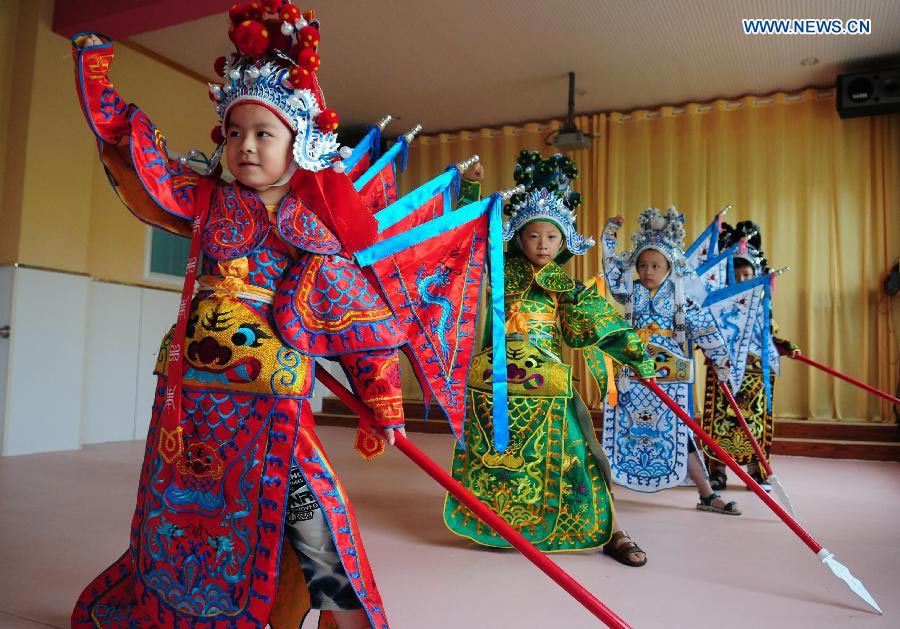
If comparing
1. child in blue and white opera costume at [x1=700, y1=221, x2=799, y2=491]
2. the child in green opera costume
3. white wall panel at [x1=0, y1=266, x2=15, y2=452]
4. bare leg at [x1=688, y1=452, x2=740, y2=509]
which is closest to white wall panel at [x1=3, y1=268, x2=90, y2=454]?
white wall panel at [x1=0, y1=266, x2=15, y2=452]

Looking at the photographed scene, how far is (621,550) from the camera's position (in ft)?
8.24

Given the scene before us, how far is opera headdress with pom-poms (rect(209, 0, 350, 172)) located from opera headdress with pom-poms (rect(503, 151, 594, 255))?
1389 mm

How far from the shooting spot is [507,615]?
6.41 ft

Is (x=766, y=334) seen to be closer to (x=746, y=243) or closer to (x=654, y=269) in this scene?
(x=746, y=243)

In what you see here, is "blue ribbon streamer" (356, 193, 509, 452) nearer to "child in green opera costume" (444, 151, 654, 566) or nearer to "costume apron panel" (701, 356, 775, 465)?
"child in green opera costume" (444, 151, 654, 566)

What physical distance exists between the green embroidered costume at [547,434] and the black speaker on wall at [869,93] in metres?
5.02

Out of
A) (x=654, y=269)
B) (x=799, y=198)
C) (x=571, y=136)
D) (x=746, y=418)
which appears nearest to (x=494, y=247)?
(x=654, y=269)

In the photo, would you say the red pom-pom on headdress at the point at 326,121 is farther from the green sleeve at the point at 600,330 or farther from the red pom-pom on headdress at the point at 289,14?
→ the green sleeve at the point at 600,330

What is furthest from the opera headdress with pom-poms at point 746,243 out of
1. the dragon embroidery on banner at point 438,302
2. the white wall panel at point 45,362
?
the white wall panel at point 45,362

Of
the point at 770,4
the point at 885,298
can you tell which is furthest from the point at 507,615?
the point at 885,298

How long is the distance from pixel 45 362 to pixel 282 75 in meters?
4.36

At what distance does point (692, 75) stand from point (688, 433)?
455 centimetres

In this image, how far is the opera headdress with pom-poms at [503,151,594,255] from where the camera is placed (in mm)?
2705

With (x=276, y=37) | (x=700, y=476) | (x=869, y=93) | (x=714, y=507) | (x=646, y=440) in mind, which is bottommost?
(x=714, y=507)
